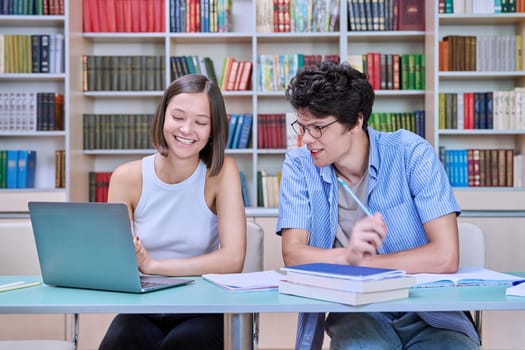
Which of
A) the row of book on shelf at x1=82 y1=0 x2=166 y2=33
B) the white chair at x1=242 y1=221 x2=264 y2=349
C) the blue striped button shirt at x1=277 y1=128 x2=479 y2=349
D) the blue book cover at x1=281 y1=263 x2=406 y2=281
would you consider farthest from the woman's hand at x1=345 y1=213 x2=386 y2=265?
the row of book on shelf at x1=82 y1=0 x2=166 y2=33

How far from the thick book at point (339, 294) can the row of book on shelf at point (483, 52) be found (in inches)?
117

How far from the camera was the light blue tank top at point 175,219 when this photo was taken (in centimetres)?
212

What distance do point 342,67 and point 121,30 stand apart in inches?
103

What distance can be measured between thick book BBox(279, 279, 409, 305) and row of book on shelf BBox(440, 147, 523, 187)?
290 cm

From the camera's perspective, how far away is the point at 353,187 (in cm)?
212

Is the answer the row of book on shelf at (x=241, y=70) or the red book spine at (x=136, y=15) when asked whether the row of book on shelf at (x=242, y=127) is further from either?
the red book spine at (x=136, y=15)

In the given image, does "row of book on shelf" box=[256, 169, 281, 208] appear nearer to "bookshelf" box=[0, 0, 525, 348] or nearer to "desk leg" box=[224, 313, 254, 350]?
"bookshelf" box=[0, 0, 525, 348]

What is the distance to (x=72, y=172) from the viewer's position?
421 cm

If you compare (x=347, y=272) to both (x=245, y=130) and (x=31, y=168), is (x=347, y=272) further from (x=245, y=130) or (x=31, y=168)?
(x=31, y=168)

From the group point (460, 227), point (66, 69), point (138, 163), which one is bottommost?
point (460, 227)

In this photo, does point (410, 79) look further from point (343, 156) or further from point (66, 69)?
point (343, 156)

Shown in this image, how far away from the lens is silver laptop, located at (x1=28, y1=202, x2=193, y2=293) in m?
1.55

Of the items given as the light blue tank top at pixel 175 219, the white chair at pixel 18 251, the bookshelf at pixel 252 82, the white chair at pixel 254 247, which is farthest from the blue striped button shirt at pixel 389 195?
the bookshelf at pixel 252 82

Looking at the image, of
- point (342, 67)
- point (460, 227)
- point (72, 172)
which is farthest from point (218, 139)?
point (72, 172)
